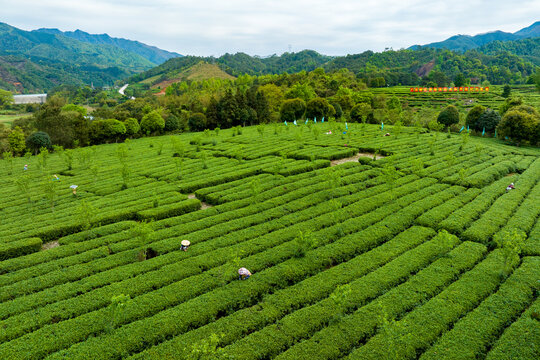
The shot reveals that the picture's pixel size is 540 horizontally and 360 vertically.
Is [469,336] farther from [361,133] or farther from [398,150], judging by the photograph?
[361,133]

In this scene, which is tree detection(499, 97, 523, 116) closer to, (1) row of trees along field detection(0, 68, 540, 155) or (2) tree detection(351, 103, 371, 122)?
(1) row of trees along field detection(0, 68, 540, 155)

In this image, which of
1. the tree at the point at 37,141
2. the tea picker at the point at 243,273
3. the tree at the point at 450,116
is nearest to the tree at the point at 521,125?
the tree at the point at 450,116

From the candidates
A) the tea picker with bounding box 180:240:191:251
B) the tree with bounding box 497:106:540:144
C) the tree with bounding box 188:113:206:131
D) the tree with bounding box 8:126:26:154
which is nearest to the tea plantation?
the tea picker with bounding box 180:240:191:251

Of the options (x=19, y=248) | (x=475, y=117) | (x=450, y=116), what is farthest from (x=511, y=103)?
(x=19, y=248)

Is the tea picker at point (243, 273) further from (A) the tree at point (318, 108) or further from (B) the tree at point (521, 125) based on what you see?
(A) the tree at point (318, 108)

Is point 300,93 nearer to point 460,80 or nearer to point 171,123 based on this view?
point 171,123

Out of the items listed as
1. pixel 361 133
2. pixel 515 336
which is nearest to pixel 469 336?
pixel 515 336

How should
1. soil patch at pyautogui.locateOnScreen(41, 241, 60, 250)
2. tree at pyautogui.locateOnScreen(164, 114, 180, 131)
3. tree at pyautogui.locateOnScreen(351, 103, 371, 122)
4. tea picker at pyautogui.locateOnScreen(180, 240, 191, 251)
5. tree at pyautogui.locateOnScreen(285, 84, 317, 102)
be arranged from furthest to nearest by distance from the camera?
1. tree at pyautogui.locateOnScreen(285, 84, 317, 102)
2. tree at pyautogui.locateOnScreen(351, 103, 371, 122)
3. tree at pyautogui.locateOnScreen(164, 114, 180, 131)
4. soil patch at pyautogui.locateOnScreen(41, 241, 60, 250)
5. tea picker at pyautogui.locateOnScreen(180, 240, 191, 251)
